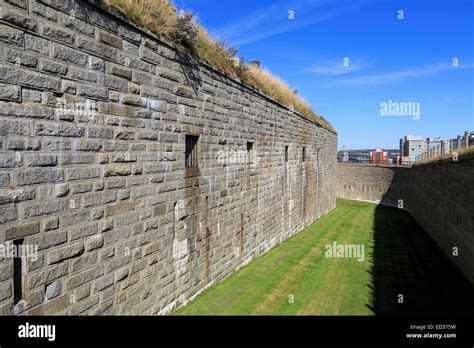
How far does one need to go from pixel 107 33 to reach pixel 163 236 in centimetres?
348

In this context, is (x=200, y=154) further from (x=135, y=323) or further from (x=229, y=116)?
(x=135, y=323)

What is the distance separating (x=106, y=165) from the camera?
546 cm

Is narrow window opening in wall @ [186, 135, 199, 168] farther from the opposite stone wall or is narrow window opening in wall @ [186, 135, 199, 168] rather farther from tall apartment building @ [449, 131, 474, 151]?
tall apartment building @ [449, 131, 474, 151]

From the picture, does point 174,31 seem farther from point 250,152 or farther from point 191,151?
point 250,152

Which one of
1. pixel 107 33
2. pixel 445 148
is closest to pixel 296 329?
pixel 107 33

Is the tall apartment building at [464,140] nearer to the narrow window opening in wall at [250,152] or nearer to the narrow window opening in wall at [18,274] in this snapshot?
the narrow window opening in wall at [250,152]

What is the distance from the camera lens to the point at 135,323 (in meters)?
5.94

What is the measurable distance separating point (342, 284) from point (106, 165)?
6716 mm

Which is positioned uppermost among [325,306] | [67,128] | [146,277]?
[67,128]

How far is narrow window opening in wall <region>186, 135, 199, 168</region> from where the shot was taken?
7801 millimetres

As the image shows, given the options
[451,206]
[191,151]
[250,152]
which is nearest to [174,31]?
[191,151]

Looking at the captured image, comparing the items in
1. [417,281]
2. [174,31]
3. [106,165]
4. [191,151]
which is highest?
[174,31]

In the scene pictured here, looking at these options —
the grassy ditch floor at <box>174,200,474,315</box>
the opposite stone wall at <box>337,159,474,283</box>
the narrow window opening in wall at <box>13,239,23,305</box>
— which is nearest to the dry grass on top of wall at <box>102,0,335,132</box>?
the narrow window opening in wall at <box>13,239,23,305</box>

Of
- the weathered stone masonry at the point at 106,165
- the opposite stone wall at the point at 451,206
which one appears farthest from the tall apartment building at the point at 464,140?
the weathered stone masonry at the point at 106,165
